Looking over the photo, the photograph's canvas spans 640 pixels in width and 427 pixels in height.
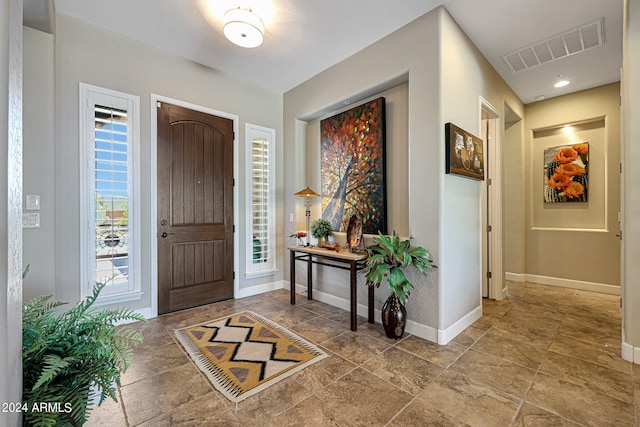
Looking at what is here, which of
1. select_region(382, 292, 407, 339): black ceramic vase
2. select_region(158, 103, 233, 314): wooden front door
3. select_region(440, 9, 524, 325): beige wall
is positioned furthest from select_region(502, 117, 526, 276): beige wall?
select_region(158, 103, 233, 314): wooden front door

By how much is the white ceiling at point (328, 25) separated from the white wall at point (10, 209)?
1.97 metres

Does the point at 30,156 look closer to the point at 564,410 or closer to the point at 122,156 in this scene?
the point at 122,156

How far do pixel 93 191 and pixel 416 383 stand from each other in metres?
3.28

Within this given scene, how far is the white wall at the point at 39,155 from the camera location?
227 cm

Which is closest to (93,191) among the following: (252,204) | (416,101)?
(252,204)

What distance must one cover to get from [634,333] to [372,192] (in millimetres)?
2384

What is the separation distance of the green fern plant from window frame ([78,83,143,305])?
176cm

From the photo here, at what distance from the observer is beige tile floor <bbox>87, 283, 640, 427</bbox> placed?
5.27 feet

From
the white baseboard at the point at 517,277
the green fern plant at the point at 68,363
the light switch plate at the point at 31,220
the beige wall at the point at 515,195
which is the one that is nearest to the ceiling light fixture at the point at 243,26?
the light switch plate at the point at 31,220

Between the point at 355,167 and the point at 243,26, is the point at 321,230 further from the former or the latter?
the point at 243,26

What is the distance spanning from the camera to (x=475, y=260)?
10.2 feet

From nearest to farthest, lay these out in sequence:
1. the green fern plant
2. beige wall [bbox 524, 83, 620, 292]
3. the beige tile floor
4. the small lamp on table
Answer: the green fern plant → the beige tile floor → the small lamp on table → beige wall [bbox 524, 83, 620, 292]

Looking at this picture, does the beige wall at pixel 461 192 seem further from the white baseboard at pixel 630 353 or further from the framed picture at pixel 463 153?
the white baseboard at pixel 630 353

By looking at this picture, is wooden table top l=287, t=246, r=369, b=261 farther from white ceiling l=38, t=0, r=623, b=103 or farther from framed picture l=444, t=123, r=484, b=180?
white ceiling l=38, t=0, r=623, b=103
